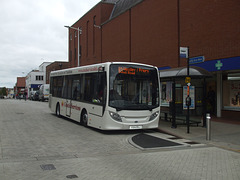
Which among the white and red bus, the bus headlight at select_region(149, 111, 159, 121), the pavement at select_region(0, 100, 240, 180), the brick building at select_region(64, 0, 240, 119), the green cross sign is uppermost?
the brick building at select_region(64, 0, 240, 119)

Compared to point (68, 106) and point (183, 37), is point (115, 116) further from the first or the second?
point (183, 37)

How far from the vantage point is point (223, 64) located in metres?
14.0

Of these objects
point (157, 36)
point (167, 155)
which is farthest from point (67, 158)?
point (157, 36)

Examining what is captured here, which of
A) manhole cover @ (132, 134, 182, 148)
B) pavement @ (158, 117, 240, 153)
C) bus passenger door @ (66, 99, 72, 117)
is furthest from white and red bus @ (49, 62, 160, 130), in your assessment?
bus passenger door @ (66, 99, 72, 117)

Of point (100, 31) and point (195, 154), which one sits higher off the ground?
point (100, 31)

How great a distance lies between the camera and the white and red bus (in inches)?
387

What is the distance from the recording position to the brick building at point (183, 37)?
14.0 meters

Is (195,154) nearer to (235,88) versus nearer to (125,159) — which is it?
(125,159)

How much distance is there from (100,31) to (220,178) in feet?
Result: 96.8

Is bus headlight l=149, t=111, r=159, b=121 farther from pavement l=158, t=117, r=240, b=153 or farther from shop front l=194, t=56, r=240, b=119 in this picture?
shop front l=194, t=56, r=240, b=119

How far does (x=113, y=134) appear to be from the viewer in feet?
33.8

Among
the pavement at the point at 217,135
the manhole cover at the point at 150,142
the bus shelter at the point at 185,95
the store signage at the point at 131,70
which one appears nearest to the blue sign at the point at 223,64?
the bus shelter at the point at 185,95

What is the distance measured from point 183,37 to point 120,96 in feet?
31.4

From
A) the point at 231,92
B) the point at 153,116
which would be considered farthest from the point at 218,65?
the point at 153,116
